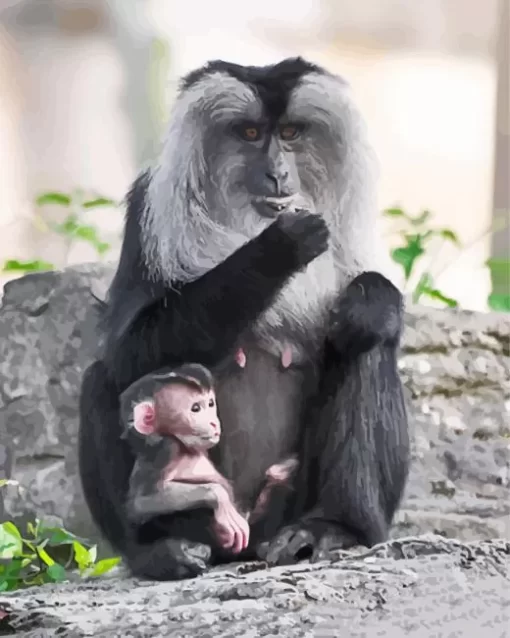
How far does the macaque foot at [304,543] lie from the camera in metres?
1.06

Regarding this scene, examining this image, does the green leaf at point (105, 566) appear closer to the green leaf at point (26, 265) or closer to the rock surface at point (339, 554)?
the rock surface at point (339, 554)

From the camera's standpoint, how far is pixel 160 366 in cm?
105

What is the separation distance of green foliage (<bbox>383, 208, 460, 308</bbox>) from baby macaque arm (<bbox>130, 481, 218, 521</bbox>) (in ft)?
1.28

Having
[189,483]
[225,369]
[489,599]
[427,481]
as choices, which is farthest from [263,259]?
[489,599]

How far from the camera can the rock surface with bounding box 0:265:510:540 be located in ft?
3.68

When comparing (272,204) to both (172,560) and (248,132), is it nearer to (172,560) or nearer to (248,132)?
(248,132)

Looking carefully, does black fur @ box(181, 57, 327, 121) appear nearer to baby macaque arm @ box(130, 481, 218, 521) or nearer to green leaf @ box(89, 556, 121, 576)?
baby macaque arm @ box(130, 481, 218, 521)

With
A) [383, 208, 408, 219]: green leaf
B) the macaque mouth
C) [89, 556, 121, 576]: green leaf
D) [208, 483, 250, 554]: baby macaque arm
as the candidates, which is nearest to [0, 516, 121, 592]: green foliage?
[89, 556, 121, 576]: green leaf

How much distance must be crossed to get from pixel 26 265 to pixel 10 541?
339 millimetres

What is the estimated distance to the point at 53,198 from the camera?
114cm

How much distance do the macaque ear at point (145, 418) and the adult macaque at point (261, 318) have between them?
0.03 metres

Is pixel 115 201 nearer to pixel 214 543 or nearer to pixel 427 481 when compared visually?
pixel 214 543

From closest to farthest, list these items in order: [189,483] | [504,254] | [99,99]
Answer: [189,483] < [99,99] < [504,254]

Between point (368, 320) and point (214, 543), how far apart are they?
32 centimetres
